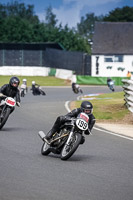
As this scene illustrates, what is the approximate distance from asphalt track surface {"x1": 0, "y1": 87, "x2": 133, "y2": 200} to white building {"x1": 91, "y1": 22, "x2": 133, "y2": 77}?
5886cm

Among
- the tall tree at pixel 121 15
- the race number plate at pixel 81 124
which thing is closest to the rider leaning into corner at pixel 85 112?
the race number plate at pixel 81 124

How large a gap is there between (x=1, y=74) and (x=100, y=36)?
16.5 metres

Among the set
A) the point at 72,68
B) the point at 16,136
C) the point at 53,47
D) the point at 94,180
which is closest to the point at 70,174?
the point at 94,180

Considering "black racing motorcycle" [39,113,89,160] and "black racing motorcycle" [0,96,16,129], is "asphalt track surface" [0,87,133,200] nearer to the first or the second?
"black racing motorcycle" [39,113,89,160]

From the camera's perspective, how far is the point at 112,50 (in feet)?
245

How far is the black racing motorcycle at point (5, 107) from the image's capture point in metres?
15.4

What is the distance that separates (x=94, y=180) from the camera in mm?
8398

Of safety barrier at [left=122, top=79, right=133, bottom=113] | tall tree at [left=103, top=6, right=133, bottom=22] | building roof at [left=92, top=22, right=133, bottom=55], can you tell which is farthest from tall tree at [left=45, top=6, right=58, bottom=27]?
safety barrier at [left=122, top=79, right=133, bottom=113]

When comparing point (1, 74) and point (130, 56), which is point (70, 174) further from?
point (130, 56)

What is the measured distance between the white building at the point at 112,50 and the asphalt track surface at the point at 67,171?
58860mm

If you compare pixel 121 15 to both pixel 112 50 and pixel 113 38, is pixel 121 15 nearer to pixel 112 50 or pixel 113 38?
pixel 113 38

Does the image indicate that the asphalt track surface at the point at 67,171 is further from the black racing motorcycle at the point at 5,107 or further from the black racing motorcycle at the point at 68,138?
the black racing motorcycle at the point at 5,107

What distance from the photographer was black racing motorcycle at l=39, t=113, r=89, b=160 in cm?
989

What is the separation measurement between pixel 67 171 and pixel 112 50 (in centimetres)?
6637
